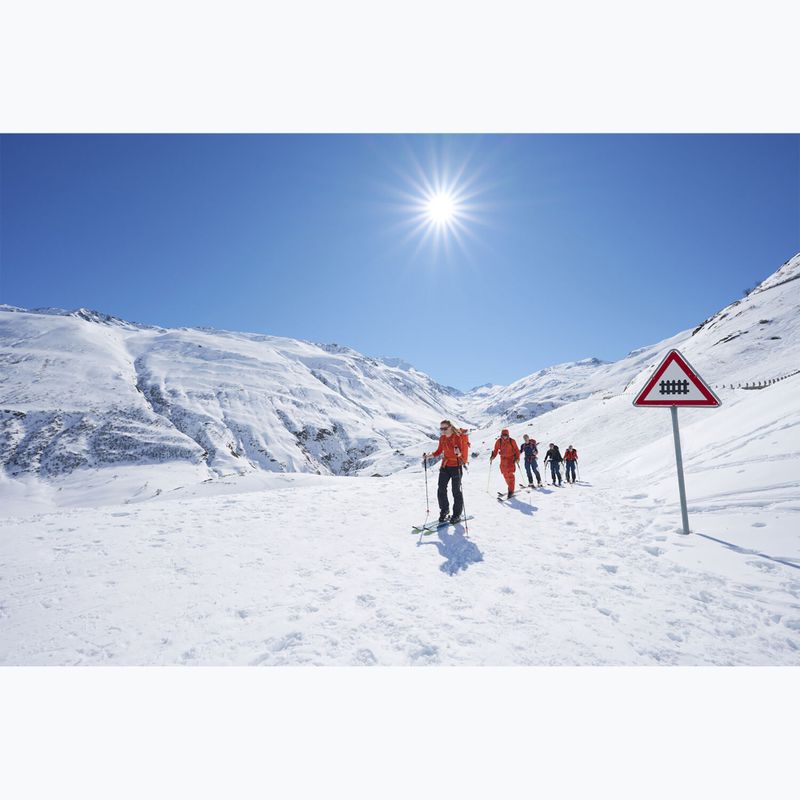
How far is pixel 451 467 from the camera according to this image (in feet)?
29.5

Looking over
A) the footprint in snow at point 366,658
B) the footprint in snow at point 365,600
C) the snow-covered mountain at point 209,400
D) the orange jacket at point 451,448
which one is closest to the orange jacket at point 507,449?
the orange jacket at point 451,448

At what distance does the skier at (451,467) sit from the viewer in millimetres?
8742

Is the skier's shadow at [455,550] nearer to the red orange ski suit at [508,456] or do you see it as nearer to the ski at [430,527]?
the ski at [430,527]

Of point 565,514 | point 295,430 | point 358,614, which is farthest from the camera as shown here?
point 295,430

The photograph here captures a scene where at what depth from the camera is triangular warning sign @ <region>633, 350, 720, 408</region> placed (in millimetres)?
6605

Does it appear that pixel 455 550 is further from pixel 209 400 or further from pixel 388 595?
pixel 209 400

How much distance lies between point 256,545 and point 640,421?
3507cm

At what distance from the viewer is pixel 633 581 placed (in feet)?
16.2

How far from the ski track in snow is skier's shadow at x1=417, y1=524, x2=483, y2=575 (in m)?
0.05

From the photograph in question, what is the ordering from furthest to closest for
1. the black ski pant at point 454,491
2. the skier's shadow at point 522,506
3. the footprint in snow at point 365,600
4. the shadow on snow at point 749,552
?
the skier's shadow at point 522,506 → the black ski pant at point 454,491 → the shadow on snow at point 749,552 → the footprint in snow at point 365,600

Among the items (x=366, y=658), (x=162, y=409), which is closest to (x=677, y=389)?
(x=366, y=658)

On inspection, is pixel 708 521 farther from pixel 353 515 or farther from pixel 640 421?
pixel 640 421

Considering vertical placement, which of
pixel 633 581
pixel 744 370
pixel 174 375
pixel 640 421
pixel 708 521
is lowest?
pixel 633 581

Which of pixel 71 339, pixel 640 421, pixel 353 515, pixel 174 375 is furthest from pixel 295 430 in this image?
pixel 353 515
